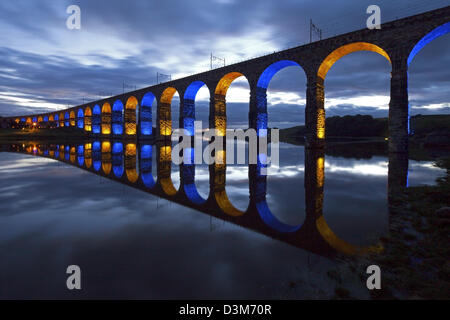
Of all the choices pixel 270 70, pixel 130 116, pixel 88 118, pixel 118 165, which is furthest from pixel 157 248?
pixel 88 118

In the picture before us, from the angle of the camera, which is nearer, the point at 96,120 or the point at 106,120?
the point at 106,120

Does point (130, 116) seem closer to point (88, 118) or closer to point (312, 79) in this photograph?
point (88, 118)

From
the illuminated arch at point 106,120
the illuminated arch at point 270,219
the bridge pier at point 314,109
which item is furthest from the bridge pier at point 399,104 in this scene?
the illuminated arch at point 106,120

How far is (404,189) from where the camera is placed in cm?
673

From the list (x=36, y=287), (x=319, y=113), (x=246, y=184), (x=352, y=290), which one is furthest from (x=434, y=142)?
(x=36, y=287)

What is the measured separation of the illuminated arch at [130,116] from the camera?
4997cm

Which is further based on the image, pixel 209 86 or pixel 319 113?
pixel 209 86

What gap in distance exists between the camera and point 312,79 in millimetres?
22062

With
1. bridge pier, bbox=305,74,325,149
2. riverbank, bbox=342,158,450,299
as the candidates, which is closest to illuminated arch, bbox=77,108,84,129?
bridge pier, bbox=305,74,325,149

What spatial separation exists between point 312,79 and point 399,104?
25.5 ft

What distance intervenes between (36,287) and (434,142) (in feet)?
129

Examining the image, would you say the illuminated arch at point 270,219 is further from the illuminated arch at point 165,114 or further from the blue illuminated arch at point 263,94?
the illuminated arch at point 165,114

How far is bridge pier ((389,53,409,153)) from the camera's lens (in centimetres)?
1695

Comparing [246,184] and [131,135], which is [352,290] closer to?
[246,184]
